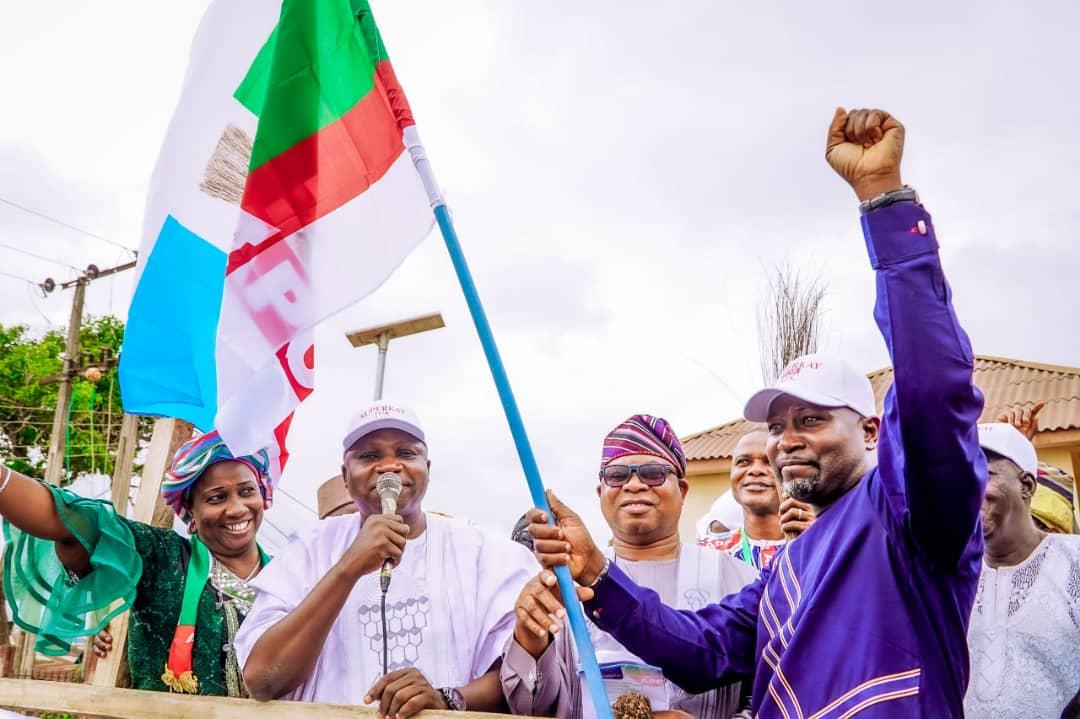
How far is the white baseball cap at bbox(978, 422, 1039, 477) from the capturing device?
122 inches

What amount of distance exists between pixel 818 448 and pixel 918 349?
731 mm

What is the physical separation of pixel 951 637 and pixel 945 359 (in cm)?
67

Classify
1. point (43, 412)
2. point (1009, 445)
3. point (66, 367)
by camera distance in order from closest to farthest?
point (1009, 445)
point (66, 367)
point (43, 412)

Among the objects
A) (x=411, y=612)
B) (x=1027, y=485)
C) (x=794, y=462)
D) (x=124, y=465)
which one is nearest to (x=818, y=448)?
(x=794, y=462)

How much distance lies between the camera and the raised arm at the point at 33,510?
3166mm

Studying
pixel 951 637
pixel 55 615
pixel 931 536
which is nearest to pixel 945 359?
pixel 931 536

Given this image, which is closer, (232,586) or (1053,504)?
(1053,504)

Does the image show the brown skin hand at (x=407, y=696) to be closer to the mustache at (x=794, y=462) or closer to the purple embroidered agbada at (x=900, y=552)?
the purple embroidered agbada at (x=900, y=552)

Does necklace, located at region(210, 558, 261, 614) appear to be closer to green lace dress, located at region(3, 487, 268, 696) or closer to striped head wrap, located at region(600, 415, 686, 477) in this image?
green lace dress, located at region(3, 487, 268, 696)

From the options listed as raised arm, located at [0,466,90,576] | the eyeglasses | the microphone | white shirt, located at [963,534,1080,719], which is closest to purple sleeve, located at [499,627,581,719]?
the microphone

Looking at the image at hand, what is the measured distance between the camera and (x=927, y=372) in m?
1.92

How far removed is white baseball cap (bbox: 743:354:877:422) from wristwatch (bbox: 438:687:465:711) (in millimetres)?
1190

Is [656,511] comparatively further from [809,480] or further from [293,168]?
[293,168]

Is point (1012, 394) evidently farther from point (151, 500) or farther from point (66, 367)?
point (66, 367)
